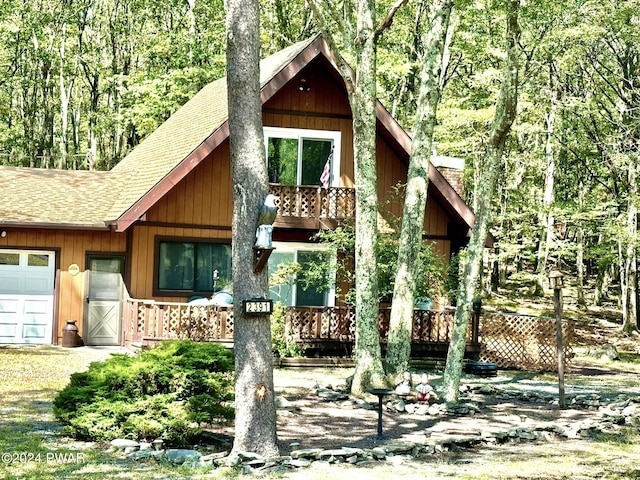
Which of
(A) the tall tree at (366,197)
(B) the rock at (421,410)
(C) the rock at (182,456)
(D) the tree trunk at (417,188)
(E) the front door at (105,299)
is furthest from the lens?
(E) the front door at (105,299)

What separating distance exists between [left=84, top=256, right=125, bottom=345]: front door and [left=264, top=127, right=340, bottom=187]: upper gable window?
440cm

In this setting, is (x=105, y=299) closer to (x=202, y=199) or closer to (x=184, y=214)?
(x=184, y=214)

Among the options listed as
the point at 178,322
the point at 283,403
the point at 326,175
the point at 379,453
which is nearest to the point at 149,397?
the point at 379,453

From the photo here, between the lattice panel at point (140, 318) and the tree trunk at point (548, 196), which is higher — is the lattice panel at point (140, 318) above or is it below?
below

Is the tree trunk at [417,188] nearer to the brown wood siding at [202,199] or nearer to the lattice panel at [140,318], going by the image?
the lattice panel at [140,318]

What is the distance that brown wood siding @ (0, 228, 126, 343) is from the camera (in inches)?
805

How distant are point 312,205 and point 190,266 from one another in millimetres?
3253

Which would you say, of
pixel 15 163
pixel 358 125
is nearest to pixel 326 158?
pixel 358 125

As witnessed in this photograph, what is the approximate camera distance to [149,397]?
1030 cm

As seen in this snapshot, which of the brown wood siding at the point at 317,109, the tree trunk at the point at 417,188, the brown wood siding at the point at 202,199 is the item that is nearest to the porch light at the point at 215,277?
the brown wood siding at the point at 202,199

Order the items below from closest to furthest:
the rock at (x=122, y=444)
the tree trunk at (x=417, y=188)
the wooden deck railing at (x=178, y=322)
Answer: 1. the rock at (x=122, y=444)
2. the tree trunk at (x=417, y=188)
3. the wooden deck railing at (x=178, y=322)

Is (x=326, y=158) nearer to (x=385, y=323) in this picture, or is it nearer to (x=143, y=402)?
(x=385, y=323)

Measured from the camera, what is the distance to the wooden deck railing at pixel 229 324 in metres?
19.0

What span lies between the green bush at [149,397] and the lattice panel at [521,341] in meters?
11.3
